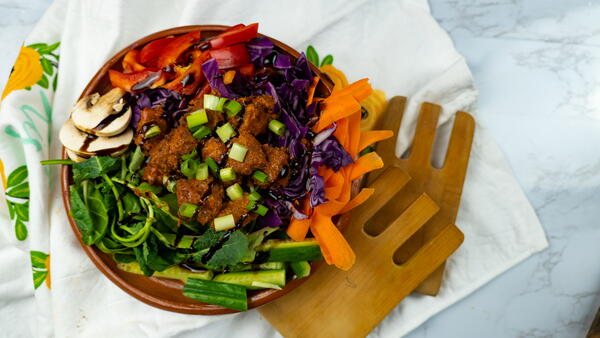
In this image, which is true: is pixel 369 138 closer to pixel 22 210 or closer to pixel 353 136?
pixel 353 136

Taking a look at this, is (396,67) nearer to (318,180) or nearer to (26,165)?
(318,180)

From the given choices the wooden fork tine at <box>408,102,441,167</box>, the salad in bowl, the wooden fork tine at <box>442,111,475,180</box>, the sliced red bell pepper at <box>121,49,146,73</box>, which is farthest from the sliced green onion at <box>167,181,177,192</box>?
the wooden fork tine at <box>442,111,475,180</box>

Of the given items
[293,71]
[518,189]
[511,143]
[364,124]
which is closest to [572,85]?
[511,143]

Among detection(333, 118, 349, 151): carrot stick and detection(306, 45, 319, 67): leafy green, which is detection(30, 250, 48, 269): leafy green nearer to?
detection(333, 118, 349, 151): carrot stick

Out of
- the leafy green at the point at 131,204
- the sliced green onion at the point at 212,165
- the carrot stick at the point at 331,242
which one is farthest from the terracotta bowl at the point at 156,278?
the sliced green onion at the point at 212,165

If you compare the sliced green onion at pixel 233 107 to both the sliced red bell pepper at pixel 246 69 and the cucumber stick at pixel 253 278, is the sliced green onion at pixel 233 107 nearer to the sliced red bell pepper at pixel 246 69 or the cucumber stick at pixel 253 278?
the sliced red bell pepper at pixel 246 69

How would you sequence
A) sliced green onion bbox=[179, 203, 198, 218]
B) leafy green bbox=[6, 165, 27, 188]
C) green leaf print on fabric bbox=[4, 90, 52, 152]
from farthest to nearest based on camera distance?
leafy green bbox=[6, 165, 27, 188], green leaf print on fabric bbox=[4, 90, 52, 152], sliced green onion bbox=[179, 203, 198, 218]
